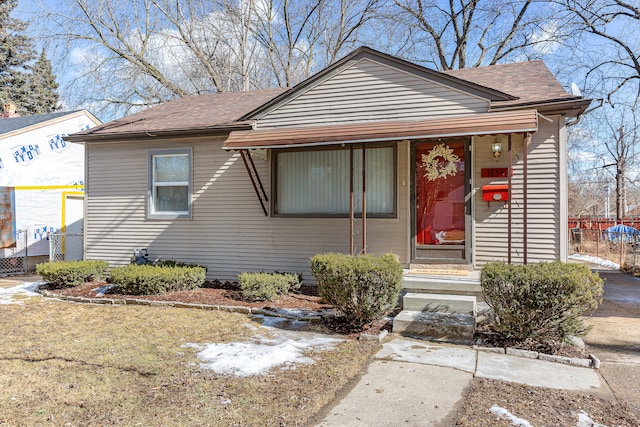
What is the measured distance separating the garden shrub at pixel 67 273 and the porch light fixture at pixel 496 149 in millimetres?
8032

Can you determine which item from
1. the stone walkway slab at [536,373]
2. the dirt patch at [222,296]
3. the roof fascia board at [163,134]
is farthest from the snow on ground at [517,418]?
A: the roof fascia board at [163,134]

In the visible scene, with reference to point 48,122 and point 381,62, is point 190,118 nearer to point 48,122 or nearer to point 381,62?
point 381,62

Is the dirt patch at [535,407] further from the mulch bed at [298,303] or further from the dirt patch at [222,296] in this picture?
the dirt patch at [222,296]

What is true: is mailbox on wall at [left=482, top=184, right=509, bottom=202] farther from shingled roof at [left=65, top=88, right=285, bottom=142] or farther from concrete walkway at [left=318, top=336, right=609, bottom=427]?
shingled roof at [left=65, top=88, right=285, bottom=142]

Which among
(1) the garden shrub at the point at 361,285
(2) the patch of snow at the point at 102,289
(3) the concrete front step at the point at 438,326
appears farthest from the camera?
(2) the patch of snow at the point at 102,289

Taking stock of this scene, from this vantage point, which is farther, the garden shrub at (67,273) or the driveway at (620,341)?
the garden shrub at (67,273)

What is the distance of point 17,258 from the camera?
40.2 feet


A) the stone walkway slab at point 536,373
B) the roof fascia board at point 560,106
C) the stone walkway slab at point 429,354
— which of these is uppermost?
the roof fascia board at point 560,106

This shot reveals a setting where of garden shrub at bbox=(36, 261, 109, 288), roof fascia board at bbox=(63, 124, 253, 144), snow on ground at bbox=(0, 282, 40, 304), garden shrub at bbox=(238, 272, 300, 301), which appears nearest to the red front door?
garden shrub at bbox=(238, 272, 300, 301)

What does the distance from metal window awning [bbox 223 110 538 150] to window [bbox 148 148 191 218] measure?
189cm

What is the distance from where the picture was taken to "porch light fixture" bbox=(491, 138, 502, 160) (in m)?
6.83

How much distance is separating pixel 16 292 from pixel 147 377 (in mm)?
6471

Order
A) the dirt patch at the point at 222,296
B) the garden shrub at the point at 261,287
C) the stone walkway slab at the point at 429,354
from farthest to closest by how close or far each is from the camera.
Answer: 1. the garden shrub at the point at 261,287
2. the dirt patch at the point at 222,296
3. the stone walkway slab at the point at 429,354

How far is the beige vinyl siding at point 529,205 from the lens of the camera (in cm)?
666
